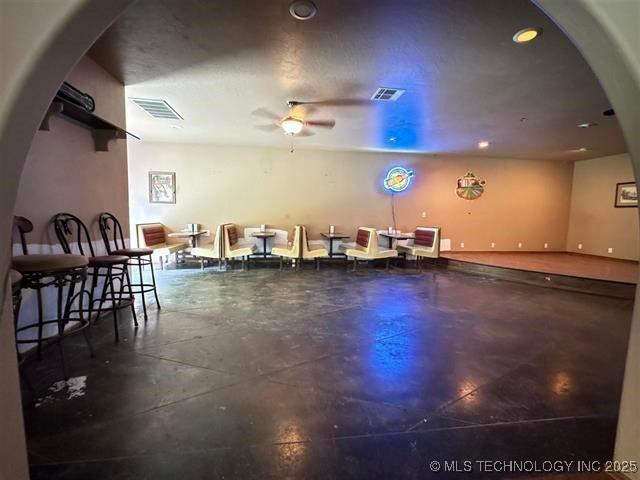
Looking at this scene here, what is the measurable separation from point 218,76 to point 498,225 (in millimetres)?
7734

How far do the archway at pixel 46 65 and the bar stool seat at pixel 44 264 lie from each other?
86 cm

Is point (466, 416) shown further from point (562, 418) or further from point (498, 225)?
point (498, 225)

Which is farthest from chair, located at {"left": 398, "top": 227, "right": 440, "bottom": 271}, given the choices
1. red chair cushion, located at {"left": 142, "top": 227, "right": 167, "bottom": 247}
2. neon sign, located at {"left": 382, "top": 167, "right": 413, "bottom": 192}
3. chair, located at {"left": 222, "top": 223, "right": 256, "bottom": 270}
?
red chair cushion, located at {"left": 142, "top": 227, "right": 167, "bottom": 247}

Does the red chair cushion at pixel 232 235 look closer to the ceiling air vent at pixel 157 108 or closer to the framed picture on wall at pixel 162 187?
the framed picture on wall at pixel 162 187

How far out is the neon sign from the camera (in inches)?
291

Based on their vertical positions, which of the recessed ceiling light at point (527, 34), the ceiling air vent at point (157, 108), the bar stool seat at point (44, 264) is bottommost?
the bar stool seat at point (44, 264)

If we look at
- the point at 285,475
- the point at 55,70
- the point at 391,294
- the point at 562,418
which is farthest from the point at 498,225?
the point at 55,70

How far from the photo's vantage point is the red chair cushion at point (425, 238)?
655cm

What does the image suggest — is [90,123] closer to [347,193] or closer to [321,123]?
[321,123]

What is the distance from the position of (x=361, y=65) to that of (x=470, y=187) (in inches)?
235

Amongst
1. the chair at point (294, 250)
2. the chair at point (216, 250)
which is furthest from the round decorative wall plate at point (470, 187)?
the chair at point (216, 250)

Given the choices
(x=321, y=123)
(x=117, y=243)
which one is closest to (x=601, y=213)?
(x=321, y=123)

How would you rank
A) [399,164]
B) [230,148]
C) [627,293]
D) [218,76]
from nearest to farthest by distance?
[218,76], [627,293], [230,148], [399,164]

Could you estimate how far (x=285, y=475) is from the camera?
136 cm
